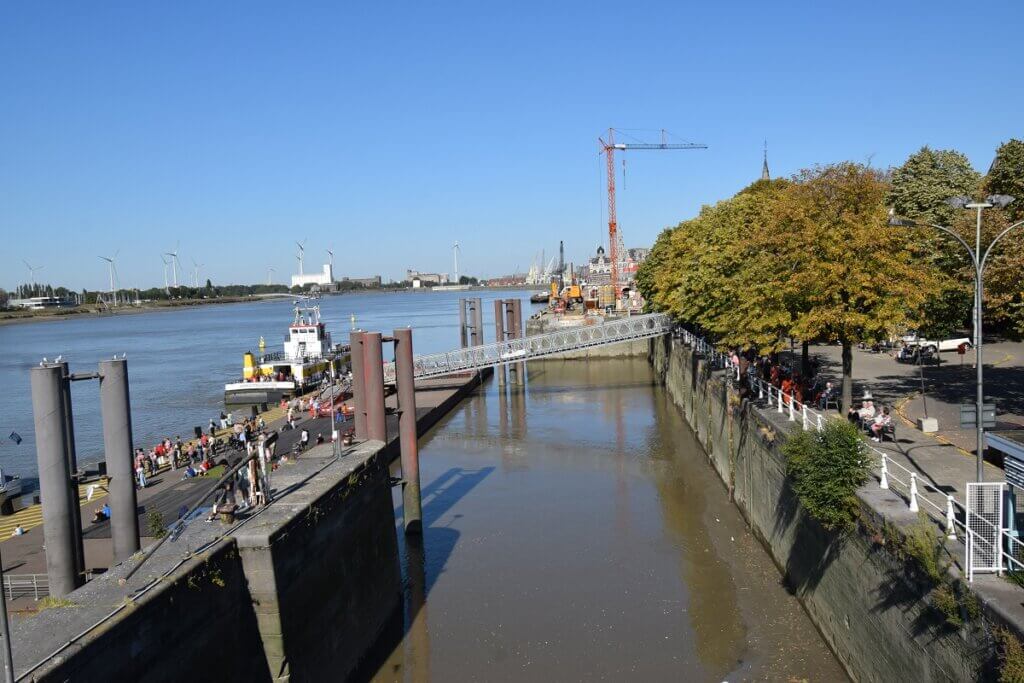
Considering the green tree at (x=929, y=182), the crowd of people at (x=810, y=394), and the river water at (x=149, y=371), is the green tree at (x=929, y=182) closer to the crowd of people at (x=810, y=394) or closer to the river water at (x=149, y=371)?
the crowd of people at (x=810, y=394)

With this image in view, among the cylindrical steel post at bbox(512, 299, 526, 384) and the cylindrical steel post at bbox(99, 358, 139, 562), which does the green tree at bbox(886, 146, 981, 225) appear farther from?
the cylindrical steel post at bbox(99, 358, 139, 562)

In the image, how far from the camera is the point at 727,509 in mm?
26172

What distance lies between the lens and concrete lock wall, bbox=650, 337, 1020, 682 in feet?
33.7

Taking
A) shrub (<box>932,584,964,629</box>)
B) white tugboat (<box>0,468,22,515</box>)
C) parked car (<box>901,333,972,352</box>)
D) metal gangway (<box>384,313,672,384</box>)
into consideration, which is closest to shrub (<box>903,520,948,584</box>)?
shrub (<box>932,584,964,629</box>)

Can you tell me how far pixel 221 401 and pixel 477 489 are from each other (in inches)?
1416

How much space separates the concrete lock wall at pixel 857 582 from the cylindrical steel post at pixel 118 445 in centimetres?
1183

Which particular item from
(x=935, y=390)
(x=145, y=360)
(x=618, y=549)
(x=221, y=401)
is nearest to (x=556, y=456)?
(x=618, y=549)

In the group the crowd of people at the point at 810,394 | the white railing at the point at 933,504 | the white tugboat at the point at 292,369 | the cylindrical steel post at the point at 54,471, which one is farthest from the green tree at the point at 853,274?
the white tugboat at the point at 292,369

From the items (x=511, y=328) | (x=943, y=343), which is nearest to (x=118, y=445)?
(x=943, y=343)

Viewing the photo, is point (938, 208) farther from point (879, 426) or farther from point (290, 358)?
point (290, 358)

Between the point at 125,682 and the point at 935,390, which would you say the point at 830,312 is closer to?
the point at 935,390

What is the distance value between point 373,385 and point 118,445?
804 centimetres

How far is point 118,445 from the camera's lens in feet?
42.3

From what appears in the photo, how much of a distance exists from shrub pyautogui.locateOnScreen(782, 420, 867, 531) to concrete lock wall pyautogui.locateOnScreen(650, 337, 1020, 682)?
0.97 ft
